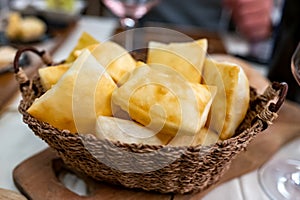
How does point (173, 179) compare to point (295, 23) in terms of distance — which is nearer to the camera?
point (173, 179)

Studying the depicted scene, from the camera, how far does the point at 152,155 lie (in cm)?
34

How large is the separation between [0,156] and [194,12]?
963 mm

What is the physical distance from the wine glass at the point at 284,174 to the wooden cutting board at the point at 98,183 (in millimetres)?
11

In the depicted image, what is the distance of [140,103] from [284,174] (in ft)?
0.66

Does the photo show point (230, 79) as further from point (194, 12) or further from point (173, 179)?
point (194, 12)

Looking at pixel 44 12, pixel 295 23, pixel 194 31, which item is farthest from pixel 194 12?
pixel 295 23

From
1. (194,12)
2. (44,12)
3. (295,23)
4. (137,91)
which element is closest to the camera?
(137,91)

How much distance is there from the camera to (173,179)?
38cm

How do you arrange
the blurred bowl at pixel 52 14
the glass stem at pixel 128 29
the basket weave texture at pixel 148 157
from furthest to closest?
the blurred bowl at pixel 52 14
the glass stem at pixel 128 29
the basket weave texture at pixel 148 157

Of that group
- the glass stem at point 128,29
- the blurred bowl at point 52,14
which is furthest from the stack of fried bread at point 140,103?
the blurred bowl at point 52,14

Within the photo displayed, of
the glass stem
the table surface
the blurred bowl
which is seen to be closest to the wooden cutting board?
the table surface

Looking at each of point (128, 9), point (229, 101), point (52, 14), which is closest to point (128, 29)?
point (128, 9)

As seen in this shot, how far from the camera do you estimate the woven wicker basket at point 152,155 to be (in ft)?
1.12

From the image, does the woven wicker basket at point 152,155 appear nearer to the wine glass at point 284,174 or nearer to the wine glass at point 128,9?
the wine glass at point 284,174
